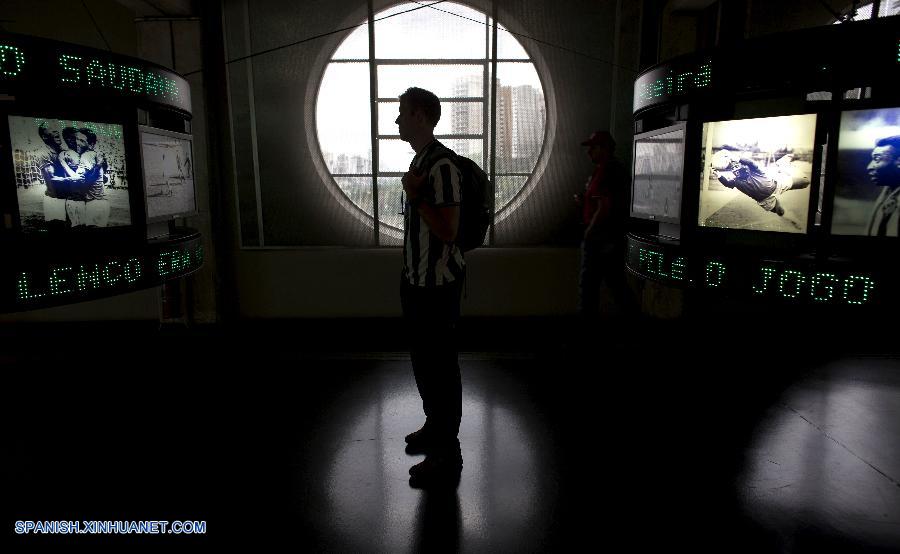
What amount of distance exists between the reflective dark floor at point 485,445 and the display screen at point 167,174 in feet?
3.62

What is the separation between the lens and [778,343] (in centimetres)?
414

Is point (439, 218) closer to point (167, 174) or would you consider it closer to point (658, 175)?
point (658, 175)

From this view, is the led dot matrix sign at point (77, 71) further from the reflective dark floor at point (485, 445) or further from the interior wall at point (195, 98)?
the reflective dark floor at point (485, 445)

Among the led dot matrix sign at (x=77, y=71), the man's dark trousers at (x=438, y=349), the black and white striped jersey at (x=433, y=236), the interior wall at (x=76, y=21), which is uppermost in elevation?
the interior wall at (x=76, y=21)

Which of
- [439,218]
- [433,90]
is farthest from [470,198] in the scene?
[433,90]

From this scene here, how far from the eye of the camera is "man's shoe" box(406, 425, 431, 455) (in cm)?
260

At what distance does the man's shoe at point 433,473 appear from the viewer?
230 cm

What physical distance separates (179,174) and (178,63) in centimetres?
132

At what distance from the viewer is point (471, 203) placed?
2.18 m

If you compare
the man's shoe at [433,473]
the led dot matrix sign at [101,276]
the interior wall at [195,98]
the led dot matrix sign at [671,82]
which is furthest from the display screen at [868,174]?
the interior wall at [195,98]

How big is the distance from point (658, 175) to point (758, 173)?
2.45ft

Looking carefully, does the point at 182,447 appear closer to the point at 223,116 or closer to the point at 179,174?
the point at 179,174

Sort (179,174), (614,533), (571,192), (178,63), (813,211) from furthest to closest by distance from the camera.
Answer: (571,192)
(178,63)
(179,174)
(813,211)
(614,533)

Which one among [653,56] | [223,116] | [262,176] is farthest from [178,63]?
[653,56]
